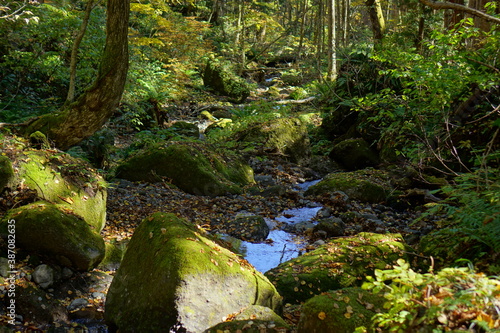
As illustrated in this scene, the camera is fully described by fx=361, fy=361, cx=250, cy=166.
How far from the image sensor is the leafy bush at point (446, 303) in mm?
1493

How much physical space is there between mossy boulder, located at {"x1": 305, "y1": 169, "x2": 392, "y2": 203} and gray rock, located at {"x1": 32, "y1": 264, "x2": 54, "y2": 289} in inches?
229

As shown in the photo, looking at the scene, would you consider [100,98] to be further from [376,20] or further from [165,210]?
[376,20]

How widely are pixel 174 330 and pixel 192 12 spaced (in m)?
26.7

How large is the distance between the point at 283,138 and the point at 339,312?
346 inches

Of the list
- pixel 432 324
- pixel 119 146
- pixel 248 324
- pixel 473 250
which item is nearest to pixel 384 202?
pixel 473 250

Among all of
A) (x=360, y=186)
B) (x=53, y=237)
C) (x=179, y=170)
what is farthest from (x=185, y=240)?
(x=360, y=186)

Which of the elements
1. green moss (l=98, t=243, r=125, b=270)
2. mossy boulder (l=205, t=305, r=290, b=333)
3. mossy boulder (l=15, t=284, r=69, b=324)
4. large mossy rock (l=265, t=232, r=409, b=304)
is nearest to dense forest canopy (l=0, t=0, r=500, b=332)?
large mossy rock (l=265, t=232, r=409, b=304)

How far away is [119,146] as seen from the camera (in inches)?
424

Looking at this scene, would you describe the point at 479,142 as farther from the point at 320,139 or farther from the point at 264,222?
the point at 320,139

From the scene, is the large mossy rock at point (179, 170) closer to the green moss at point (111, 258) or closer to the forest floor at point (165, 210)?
the forest floor at point (165, 210)

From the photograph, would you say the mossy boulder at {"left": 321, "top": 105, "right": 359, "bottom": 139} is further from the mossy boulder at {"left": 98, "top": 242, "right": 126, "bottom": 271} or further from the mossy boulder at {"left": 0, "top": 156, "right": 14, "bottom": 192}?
the mossy boulder at {"left": 0, "top": 156, "right": 14, "bottom": 192}

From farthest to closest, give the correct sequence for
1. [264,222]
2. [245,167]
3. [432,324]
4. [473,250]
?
[245,167]
[264,222]
[473,250]
[432,324]

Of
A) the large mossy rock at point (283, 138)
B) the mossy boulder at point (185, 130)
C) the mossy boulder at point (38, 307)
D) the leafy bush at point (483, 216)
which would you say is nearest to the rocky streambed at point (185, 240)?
the mossy boulder at point (38, 307)

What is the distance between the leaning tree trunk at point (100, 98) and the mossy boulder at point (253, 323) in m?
4.33
